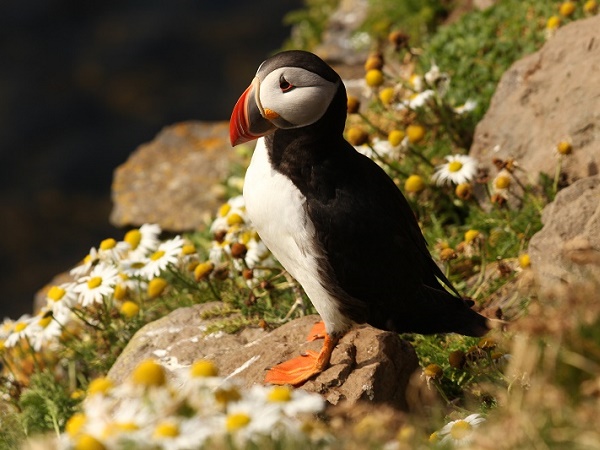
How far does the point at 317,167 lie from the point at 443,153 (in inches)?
86.2

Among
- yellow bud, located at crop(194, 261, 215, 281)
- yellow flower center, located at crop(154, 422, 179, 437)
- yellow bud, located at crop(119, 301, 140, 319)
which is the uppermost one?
yellow flower center, located at crop(154, 422, 179, 437)

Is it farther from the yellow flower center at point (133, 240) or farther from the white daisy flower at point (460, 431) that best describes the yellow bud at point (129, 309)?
the white daisy flower at point (460, 431)

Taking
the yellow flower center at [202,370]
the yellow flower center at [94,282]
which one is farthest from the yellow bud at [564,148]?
the yellow flower center at [202,370]

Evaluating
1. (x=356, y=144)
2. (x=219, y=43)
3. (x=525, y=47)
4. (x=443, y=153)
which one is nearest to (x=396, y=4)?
(x=525, y=47)

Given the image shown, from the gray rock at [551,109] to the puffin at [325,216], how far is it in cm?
141

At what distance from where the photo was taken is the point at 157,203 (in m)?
7.18

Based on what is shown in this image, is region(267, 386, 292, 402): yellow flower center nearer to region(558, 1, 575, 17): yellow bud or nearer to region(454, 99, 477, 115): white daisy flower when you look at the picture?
region(454, 99, 477, 115): white daisy flower

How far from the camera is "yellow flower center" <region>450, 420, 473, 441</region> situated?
2.76 metres

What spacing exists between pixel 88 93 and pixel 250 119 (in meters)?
8.75

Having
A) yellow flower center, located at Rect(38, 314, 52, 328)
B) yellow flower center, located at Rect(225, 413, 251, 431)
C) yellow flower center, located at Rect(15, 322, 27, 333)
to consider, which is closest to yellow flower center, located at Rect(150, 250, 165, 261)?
yellow flower center, located at Rect(38, 314, 52, 328)

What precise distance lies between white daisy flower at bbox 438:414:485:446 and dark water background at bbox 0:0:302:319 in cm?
747

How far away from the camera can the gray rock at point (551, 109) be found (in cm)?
498

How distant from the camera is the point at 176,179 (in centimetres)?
744

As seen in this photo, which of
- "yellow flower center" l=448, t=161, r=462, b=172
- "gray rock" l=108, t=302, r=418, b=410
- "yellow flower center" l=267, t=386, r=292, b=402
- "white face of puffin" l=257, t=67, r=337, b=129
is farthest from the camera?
"yellow flower center" l=448, t=161, r=462, b=172
